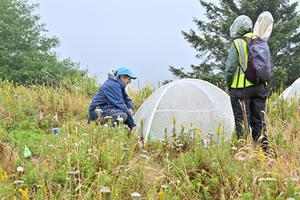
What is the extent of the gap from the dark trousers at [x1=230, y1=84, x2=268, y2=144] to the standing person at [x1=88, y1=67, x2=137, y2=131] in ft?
5.28

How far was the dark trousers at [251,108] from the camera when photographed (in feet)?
17.1

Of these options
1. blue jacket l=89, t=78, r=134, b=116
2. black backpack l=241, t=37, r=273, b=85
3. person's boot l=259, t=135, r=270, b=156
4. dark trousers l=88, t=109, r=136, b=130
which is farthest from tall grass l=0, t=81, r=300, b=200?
blue jacket l=89, t=78, r=134, b=116

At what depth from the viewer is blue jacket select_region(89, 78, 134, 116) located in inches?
248

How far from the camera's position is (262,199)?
3.38 m

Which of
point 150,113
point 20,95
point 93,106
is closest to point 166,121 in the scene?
point 150,113

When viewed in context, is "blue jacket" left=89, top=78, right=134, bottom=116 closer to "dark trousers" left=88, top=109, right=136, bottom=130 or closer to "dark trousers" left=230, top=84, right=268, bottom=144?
"dark trousers" left=88, top=109, right=136, bottom=130

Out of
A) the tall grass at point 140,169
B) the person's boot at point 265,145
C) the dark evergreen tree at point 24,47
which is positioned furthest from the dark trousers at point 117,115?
the dark evergreen tree at point 24,47

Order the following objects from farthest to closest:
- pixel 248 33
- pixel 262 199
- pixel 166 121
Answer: pixel 166 121, pixel 248 33, pixel 262 199

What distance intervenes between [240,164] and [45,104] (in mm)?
4551

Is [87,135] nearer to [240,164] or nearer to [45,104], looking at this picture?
[240,164]

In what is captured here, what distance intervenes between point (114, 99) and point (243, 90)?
192cm

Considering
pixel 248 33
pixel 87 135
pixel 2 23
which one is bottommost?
pixel 87 135

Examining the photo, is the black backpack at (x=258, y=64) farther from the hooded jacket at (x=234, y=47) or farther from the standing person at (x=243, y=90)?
the hooded jacket at (x=234, y=47)

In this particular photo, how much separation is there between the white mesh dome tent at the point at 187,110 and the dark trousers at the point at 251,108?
2.20 ft
